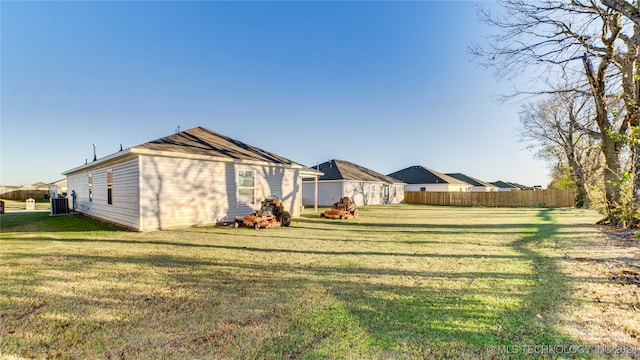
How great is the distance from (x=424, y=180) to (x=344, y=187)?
1622cm

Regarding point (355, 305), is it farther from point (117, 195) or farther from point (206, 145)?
point (117, 195)

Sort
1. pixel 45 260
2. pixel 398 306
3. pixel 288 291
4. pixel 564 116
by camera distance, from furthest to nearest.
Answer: pixel 564 116 < pixel 45 260 < pixel 288 291 < pixel 398 306

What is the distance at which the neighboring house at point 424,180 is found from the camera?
3322 centimetres

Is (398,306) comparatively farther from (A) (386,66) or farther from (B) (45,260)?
(A) (386,66)

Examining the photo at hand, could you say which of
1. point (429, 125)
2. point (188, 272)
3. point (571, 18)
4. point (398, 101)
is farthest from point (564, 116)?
point (188, 272)

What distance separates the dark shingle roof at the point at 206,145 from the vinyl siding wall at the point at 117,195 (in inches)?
50.4

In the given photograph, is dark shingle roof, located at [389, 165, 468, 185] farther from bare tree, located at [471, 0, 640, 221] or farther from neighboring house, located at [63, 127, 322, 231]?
bare tree, located at [471, 0, 640, 221]

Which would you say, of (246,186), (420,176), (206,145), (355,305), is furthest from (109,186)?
(420,176)

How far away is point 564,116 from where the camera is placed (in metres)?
18.5

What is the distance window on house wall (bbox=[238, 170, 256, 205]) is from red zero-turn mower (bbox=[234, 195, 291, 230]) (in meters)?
1.08

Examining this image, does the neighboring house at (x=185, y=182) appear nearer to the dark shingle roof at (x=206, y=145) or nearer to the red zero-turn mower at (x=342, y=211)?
the dark shingle roof at (x=206, y=145)

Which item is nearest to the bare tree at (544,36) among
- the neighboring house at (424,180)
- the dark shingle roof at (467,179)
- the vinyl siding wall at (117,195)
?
the vinyl siding wall at (117,195)

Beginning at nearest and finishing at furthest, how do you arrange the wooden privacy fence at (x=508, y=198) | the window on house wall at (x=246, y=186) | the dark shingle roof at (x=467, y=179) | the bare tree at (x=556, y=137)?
the window on house wall at (x=246, y=186) → the bare tree at (x=556, y=137) → the wooden privacy fence at (x=508, y=198) → the dark shingle roof at (x=467, y=179)

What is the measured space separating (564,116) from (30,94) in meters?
31.2
